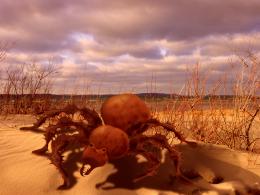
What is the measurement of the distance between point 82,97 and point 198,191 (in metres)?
5.40

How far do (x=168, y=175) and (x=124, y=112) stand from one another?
646 millimetres

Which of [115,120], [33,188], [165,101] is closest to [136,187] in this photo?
[115,120]

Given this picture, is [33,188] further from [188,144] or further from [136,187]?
[188,144]

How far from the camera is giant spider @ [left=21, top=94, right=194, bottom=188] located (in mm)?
2789

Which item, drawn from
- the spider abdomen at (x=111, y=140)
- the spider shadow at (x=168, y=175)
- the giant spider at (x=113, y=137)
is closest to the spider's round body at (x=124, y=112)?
the giant spider at (x=113, y=137)

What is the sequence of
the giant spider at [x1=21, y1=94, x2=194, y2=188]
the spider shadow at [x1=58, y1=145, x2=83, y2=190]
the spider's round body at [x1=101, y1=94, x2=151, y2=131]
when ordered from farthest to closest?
the spider's round body at [x1=101, y1=94, x2=151, y2=131], the spider shadow at [x1=58, y1=145, x2=83, y2=190], the giant spider at [x1=21, y1=94, x2=194, y2=188]

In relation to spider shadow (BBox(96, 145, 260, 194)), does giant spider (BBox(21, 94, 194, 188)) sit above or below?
above

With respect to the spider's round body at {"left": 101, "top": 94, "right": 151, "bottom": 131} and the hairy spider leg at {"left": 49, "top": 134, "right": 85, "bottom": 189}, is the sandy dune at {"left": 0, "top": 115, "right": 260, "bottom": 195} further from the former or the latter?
the spider's round body at {"left": 101, "top": 94, "right": 151, "bottom": 131}

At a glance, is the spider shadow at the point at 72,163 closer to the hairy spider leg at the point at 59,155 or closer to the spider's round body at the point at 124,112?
the hairy spider leg at the point at 59,155

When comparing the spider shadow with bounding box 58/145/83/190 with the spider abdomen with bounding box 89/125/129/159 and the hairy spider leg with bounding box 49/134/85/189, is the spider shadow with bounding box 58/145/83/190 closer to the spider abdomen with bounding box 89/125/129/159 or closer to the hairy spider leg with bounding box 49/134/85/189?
the hairy spider leg with bounding box 49/134/85/189

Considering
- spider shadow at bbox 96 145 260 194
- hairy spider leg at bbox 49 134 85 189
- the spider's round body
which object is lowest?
spider shadow at bbox 96 145 260 194

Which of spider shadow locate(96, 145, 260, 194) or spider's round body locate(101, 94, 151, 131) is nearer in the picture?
spider shadow locate(96, 145, 260, 194)

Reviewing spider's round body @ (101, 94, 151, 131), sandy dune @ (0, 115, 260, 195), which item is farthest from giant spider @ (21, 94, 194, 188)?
sandy dune @ (0, 115, 260, 195)

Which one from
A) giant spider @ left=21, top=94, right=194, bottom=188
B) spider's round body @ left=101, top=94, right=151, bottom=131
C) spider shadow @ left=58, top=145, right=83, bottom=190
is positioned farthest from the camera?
spider's round body @ left=101, top=94, right=151, bottom=131
